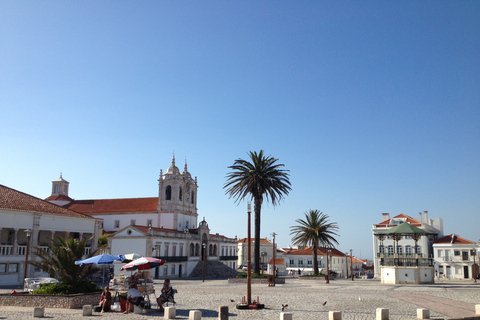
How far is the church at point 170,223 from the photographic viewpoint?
64.1 metres

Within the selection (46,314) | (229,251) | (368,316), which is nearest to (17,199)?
(46,314)

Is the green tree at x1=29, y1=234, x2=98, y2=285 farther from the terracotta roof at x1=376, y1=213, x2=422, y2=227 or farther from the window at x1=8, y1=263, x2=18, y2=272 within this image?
the terracotta roof at x1=376, y1=213, x2=422, y2=227

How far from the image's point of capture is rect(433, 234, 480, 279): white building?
2616 inches

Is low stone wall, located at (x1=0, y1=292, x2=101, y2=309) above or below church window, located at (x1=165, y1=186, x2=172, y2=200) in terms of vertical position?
below

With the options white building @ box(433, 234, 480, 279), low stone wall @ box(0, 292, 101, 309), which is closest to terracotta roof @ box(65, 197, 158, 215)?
white building @ box(433, 234, 480, 279)

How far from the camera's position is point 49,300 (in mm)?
20688

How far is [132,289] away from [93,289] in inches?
152

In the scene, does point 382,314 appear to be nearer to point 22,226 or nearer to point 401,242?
point 22,226

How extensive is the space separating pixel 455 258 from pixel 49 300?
63.3 metres

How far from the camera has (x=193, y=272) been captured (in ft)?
232

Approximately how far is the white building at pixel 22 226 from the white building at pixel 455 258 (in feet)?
171

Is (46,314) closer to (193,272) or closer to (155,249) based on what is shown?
(155,249)

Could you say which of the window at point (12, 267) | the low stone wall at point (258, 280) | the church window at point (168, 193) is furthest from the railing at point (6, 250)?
the church window at point (168, 193)

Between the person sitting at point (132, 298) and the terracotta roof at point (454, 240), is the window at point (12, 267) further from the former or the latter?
the terracotta roof at point (454, 240)
